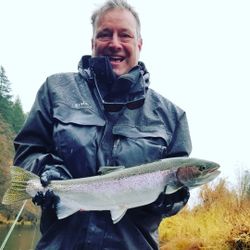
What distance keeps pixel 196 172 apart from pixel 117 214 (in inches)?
23.5

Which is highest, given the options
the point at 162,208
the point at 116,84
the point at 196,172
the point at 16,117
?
the point at 116,84

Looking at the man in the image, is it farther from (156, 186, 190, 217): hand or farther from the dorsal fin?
the dorsal fin

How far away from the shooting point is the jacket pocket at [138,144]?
138 inches

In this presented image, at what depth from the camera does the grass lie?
12906mm

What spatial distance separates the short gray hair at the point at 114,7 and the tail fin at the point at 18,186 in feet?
4.47

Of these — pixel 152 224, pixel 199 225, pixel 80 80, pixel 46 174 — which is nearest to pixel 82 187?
pixel 46 174

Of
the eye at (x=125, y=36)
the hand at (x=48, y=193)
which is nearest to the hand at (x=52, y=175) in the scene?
the hand at (x=48, y=193)

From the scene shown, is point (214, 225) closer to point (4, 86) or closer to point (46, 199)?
point (46, 199)

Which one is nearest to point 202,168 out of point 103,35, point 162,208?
point 162,208

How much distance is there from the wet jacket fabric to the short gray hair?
13.1 inches

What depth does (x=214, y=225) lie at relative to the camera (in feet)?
48.5

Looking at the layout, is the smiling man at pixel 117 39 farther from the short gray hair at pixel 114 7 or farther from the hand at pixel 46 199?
the hand at pixel 46 199

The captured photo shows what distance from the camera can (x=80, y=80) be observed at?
3.94 metres

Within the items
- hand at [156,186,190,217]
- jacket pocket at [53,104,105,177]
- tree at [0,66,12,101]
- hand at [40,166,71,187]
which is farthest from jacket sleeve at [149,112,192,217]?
tree at [0,66,12,101]
